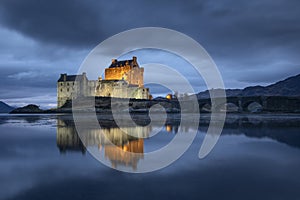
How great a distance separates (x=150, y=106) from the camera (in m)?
62.3

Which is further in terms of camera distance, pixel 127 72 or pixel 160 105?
pixel 127 72

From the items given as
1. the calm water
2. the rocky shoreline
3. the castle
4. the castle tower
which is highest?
the castle tower

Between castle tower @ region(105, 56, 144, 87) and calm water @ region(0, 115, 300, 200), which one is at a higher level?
castle tower @ region(105, 56, 144, 87)

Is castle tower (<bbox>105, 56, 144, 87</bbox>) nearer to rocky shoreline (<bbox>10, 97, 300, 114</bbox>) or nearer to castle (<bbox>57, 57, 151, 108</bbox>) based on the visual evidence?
castle (<bbox>57, 57, 151, 108</bbox>)

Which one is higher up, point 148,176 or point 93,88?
A: point 93,88

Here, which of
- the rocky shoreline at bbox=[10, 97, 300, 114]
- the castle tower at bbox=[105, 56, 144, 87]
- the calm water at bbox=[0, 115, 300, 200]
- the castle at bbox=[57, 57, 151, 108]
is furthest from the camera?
the castle tower at bbox=[105, 56, 144, 87]

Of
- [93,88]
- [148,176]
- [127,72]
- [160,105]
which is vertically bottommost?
[148,176]

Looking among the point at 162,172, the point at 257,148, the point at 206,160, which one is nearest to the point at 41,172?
the point at 162,172

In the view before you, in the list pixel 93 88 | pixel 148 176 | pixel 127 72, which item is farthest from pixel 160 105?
pixel 148 176

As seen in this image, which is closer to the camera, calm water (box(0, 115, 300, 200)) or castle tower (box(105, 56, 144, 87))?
calm water (box(0, 115, 300, 200))

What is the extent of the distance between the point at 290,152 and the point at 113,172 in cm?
749

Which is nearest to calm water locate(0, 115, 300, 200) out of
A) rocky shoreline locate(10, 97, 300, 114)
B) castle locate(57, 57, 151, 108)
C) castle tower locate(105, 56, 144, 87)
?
rocky shoreline locate(10, 97, 300, 114)

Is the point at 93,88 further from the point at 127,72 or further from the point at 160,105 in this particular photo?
the point at 160,105

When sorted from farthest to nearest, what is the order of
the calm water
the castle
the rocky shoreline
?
the castle < the rocky shoreline < the calm water
